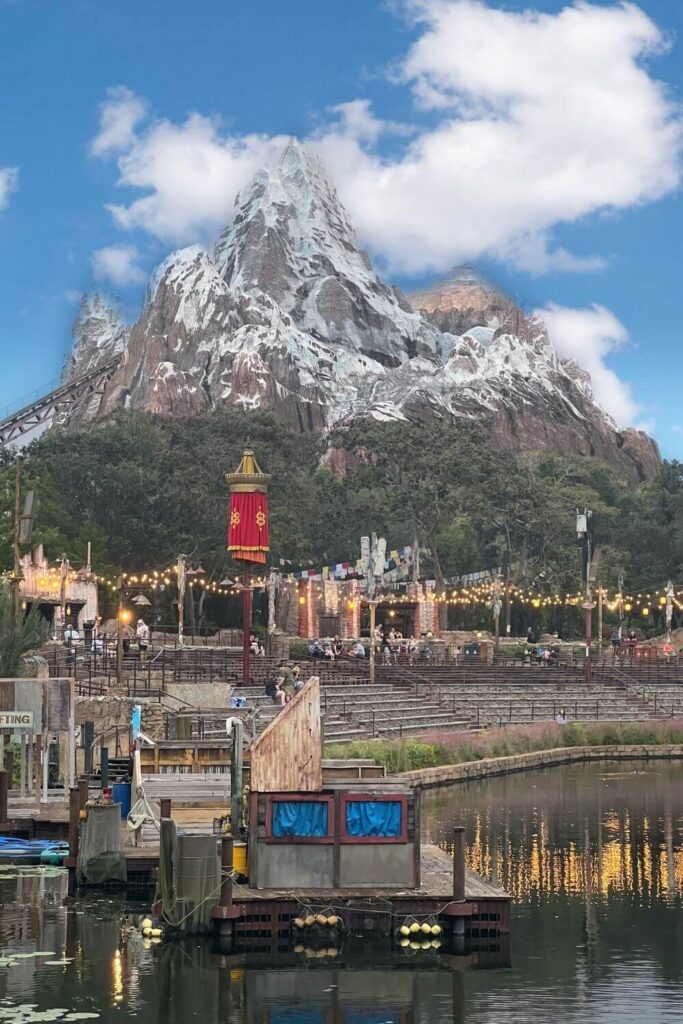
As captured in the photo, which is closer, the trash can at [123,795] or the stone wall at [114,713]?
the trash can at [123,795]

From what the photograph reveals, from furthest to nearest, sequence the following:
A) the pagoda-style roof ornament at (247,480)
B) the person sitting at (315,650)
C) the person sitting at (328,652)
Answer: the person sitting at (315,650) < the person sitting at (328,652) < the pagoda-style roof ornament at (247,480)

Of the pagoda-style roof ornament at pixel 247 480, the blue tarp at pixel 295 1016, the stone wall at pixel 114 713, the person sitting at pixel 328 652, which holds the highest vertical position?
the pagoda-style roof ornament at pixel 247 480

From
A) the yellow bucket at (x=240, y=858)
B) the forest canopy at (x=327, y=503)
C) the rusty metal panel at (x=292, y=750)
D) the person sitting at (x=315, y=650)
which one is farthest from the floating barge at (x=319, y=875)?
the forest canopy at (x=327, y=503)

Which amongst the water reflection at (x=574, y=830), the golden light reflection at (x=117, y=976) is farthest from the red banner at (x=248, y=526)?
the golden light reflection at (x=117, y=976)

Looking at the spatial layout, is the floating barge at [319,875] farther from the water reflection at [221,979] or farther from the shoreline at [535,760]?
the shoreline at [535,760]

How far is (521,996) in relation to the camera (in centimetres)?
2047

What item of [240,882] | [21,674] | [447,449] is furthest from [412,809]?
[447,449]

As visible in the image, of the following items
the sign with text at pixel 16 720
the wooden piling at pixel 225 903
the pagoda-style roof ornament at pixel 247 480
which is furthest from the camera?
the pagoda-style roof ornament at pixel 247 480

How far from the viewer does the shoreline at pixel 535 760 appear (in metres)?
47.4

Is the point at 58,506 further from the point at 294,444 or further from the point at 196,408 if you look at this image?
the point at 196,408

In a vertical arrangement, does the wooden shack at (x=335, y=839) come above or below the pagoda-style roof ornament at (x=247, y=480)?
below

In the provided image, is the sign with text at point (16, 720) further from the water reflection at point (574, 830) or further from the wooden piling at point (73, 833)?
the water reflection at point (574, 830)

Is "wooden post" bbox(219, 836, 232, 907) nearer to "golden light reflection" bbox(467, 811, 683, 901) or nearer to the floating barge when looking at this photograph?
the floating barge

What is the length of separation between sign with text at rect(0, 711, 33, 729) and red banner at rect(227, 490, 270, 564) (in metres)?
30.4
